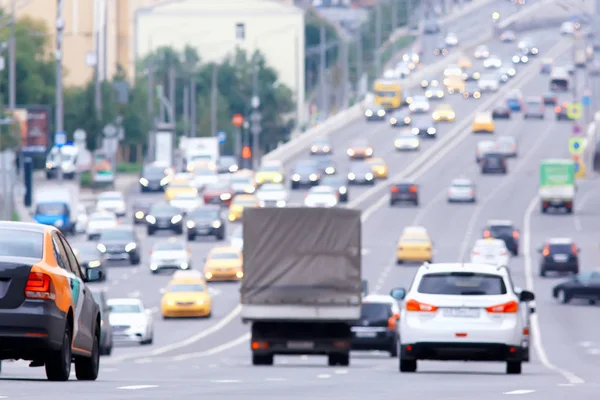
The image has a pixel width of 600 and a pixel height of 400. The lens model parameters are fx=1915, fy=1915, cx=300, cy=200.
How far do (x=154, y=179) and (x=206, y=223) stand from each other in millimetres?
23909

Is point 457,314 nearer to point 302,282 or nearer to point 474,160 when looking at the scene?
point 302,282

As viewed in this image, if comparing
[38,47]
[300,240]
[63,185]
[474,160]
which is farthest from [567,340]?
[38,47]

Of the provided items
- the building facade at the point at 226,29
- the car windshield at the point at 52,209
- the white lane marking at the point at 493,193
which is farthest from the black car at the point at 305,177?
the building facade at the point at 226,29

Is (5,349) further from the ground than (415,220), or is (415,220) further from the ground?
(5,349)

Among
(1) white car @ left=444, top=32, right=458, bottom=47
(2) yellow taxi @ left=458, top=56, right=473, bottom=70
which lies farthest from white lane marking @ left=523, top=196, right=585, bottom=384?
(1) white car @ left=444, top=32, right=458, bottom=47

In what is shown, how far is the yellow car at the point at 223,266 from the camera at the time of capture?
63.5 meters

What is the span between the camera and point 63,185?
78.9 meters

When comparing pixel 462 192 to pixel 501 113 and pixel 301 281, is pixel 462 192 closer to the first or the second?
pixel 501 113

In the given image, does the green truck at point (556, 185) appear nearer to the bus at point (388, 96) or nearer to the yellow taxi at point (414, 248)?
the yellow taxi at point (414, 248)

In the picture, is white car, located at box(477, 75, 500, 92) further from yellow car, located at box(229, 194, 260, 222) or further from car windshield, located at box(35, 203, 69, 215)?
car windshield, located at box(35, 203, 69, 215)

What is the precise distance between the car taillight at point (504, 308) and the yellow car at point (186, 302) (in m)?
29.9

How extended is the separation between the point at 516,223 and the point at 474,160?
993 inches

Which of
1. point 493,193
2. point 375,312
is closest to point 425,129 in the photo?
point 493,193

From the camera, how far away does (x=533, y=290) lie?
6122 centimetres
